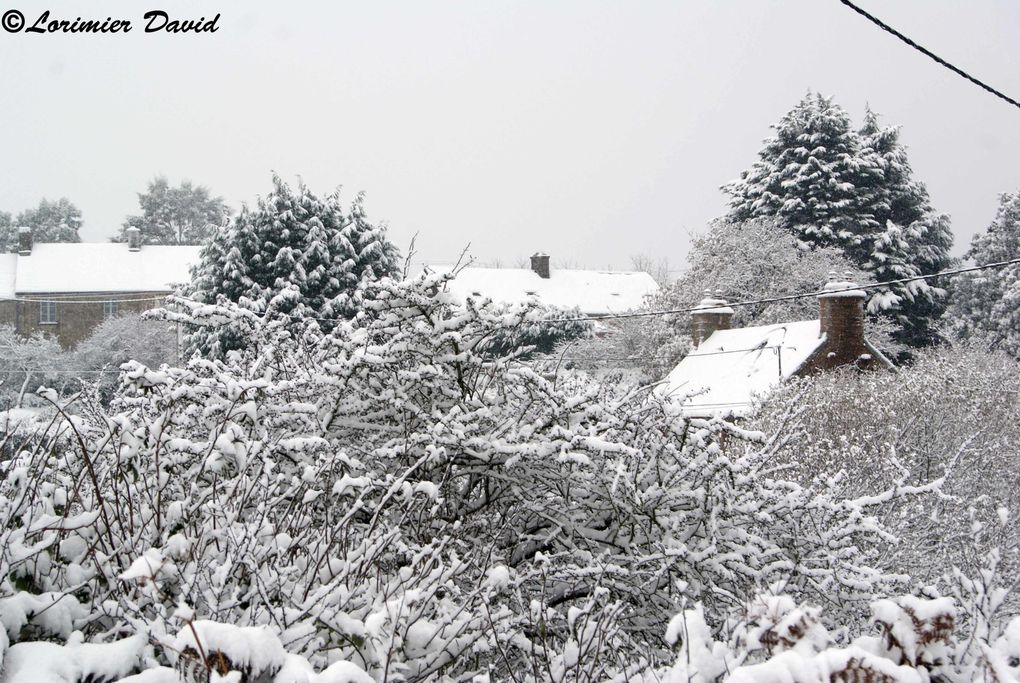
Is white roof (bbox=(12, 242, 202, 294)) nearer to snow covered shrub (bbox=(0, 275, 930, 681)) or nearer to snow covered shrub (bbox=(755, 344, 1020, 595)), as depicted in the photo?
snow covered shrub (bbox=(755, 344, 1020, 595))

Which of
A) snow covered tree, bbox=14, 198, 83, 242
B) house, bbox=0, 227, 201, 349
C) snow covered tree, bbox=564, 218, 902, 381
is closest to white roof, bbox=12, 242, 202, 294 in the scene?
house, bbox=0, 227, 201, 349

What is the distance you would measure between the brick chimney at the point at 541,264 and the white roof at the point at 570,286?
0.23 meters

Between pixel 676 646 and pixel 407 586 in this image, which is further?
pixel 676 646

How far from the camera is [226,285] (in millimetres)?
22766

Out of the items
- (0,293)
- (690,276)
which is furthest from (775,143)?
(0,293)

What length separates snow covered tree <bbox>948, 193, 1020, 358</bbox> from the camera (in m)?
34.4

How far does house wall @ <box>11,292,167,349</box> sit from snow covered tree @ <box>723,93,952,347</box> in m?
26.5

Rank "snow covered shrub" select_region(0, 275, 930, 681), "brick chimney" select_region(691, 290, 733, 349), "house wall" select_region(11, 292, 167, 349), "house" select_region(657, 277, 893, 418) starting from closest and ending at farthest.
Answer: "snow covered shrub" select_region(0, 275, 930, 681) → "house" select_region(657, 277, 893, 418) → "brick chimney" select_region(691, 290, 733, 349) → "house wall" select_region(11, 292, 167, 349)

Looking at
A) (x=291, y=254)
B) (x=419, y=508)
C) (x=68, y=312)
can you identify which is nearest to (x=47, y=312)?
(x=68, y=312)

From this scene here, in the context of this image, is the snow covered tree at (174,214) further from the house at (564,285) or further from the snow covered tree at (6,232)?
the house at (564,285)

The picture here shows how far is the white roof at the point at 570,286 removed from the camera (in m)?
46.4

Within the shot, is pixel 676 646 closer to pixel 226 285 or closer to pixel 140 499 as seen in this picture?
pixel 140 499

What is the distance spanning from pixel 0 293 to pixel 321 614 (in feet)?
152

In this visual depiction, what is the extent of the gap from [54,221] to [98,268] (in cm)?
1728
